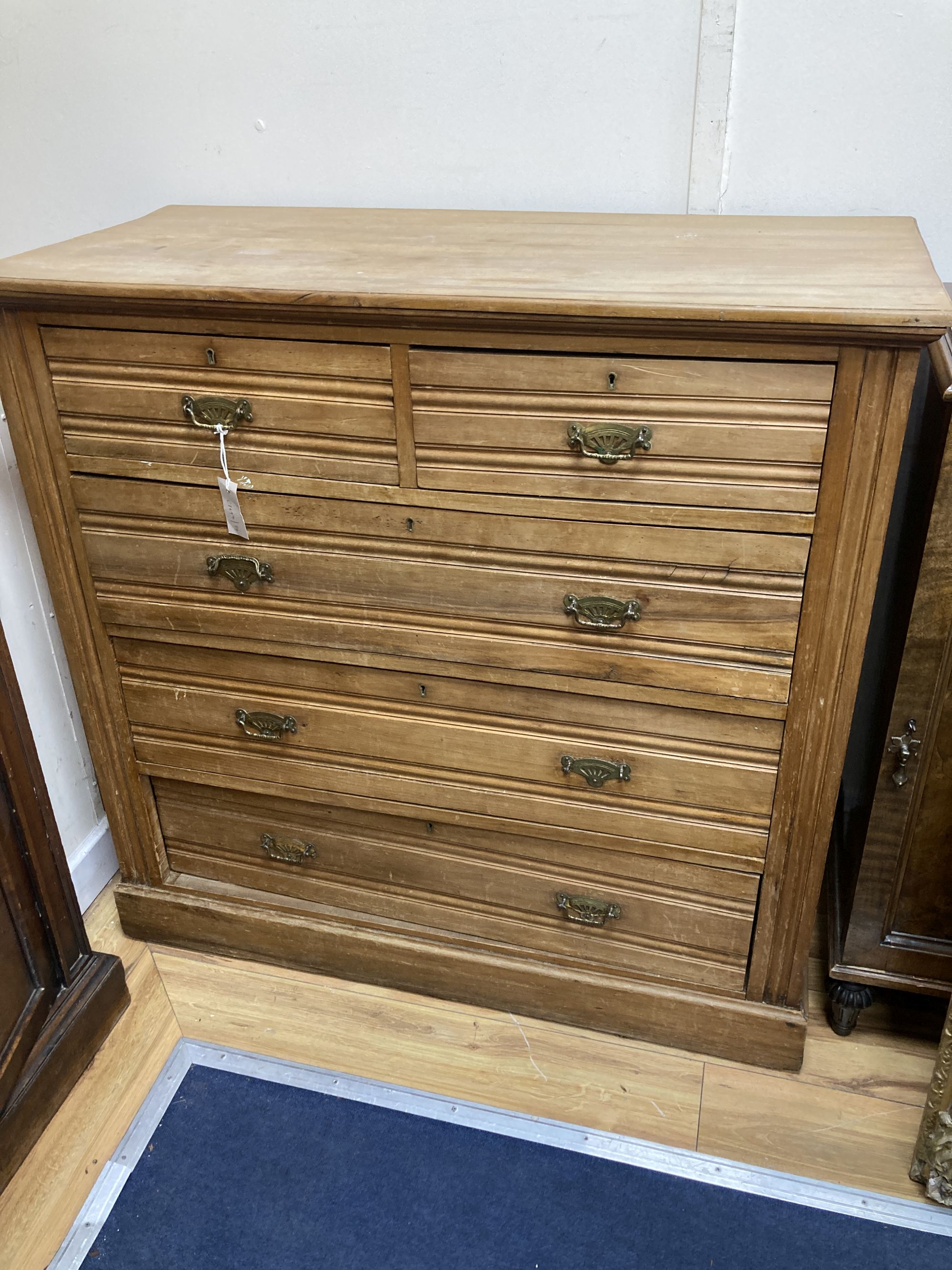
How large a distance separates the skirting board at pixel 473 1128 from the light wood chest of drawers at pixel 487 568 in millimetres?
192

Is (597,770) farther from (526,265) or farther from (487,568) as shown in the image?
(526,265)

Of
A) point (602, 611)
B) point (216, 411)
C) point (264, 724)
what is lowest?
point (264, 724)

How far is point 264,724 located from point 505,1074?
70cm

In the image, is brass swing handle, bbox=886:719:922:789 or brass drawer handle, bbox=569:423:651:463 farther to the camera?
brass swing handle, bbox=886:719:922:789

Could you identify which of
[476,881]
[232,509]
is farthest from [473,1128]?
[232,509]

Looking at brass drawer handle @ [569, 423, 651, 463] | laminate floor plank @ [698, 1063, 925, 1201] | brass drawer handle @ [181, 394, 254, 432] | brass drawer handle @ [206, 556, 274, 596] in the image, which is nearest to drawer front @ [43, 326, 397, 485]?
brass drawer handle @ [181, 394, 254, 432]

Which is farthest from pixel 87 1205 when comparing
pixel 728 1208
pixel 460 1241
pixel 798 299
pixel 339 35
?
pixel 339 35

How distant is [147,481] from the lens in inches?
61.2

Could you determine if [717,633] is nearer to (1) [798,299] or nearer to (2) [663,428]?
(2) [663,428]

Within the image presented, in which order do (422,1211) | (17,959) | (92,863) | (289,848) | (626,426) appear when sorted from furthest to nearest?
(92,863)
(289,848)
(17,959)
(422,1211)
(626,426)

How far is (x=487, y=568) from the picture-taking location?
57.7 inches

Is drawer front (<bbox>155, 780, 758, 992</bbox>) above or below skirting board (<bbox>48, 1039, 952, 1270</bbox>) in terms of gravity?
above

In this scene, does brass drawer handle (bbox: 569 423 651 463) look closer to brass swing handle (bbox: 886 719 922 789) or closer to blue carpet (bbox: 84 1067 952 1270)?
brass swing handle (bbox: 886 719 922 789)

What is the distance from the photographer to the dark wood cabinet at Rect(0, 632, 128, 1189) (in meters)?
1.59
